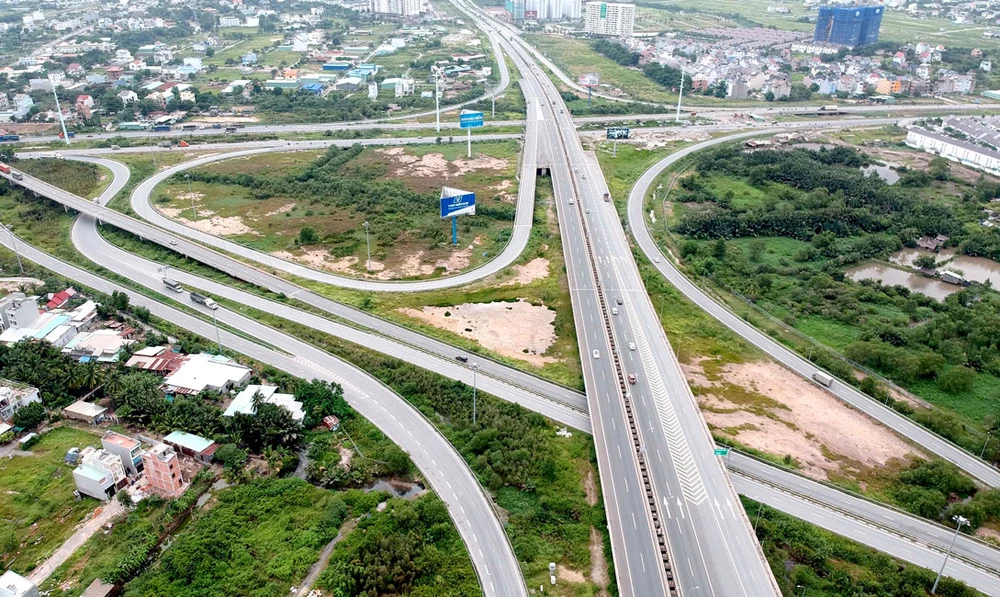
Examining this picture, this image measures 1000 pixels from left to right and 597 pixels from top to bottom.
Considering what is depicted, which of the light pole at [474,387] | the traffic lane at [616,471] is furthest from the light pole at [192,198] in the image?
the traffic lane at [616,471]

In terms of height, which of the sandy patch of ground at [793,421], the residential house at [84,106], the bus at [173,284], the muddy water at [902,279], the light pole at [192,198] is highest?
the residential house at [84,106]

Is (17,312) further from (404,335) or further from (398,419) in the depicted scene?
(398,419)

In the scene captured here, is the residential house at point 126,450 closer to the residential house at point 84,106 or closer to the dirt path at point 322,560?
the dirt path at point 322,560

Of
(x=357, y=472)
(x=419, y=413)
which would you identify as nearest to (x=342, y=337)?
(x=419, y=413)

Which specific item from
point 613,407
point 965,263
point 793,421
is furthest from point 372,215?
point 965,263

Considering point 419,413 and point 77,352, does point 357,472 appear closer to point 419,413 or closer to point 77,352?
point 419,413

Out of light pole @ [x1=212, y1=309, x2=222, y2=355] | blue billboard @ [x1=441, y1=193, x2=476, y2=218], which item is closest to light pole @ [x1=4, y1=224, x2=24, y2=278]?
light pole @ [x1=212, y1=309, x2=222, y2=355]
